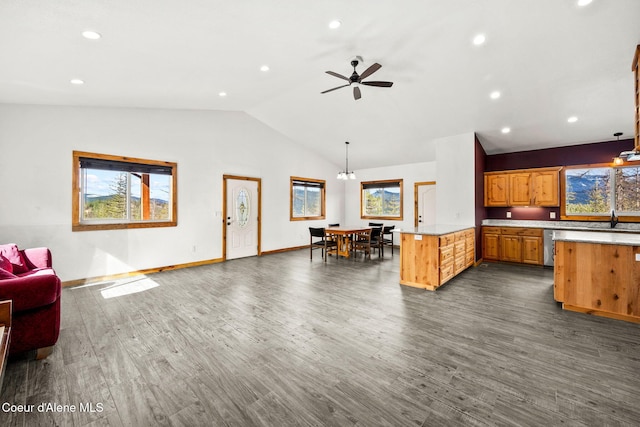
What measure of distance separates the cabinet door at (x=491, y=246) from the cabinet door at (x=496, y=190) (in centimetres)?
77

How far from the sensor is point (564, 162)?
5.82 metres

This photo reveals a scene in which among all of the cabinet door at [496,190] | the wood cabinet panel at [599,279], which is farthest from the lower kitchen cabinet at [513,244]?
the wood cabinet panel at [599,279]

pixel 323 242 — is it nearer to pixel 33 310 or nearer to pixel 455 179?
pixel 455 179

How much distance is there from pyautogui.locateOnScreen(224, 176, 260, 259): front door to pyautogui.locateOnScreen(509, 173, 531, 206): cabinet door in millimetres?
5915

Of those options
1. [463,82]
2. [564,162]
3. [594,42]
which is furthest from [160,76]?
[564,162]

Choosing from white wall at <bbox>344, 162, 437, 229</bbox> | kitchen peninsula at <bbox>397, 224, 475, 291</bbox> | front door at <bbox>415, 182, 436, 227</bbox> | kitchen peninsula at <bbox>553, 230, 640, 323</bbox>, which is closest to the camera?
kitchen peninsula at <bbox>553, 230, 640, 323</bbox>

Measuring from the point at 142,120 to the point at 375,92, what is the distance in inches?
168

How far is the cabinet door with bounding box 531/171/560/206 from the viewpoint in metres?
5.75

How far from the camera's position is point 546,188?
5.84 m

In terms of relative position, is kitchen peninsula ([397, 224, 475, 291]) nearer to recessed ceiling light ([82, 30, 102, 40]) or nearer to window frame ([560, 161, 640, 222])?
window frame ([560, 161, 640, 222])

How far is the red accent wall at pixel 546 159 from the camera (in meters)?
5.44

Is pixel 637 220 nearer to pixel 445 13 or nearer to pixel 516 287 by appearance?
pixel 516 287

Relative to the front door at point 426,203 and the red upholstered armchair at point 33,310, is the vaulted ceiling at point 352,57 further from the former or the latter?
the front door at point 426,203

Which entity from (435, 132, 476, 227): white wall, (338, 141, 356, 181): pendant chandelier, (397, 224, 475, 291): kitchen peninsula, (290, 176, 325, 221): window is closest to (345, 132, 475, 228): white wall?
(435, 132, 476, 227): white wall
